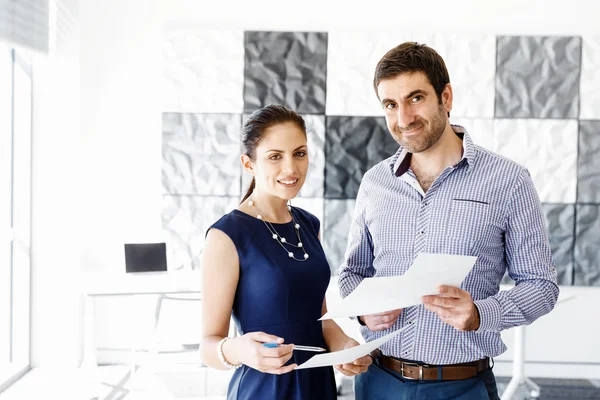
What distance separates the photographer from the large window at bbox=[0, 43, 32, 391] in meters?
4.58

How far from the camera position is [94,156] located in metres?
4.84

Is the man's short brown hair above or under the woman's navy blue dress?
above

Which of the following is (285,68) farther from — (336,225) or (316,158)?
(336,225)

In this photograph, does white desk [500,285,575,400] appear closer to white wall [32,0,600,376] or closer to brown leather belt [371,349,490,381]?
white wall [32,0,600,376]

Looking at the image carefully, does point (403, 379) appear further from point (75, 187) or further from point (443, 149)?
point (75, 187)

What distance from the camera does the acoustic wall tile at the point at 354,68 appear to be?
4.76 m

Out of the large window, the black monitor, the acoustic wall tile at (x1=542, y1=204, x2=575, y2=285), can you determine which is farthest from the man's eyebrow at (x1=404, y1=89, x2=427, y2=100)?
the large window

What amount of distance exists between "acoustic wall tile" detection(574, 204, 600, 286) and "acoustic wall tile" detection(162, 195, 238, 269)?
2.59 metres

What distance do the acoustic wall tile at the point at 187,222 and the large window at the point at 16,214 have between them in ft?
3.31

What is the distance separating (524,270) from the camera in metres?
1.69

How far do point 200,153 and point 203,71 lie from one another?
0.61 m

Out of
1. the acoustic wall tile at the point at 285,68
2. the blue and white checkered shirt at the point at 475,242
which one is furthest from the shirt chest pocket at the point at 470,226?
the acoustic wall tile at the point at 285,68

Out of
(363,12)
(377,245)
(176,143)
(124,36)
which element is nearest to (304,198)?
(176,143)

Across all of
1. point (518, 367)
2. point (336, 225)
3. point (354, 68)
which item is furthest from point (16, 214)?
point (518, 367)
